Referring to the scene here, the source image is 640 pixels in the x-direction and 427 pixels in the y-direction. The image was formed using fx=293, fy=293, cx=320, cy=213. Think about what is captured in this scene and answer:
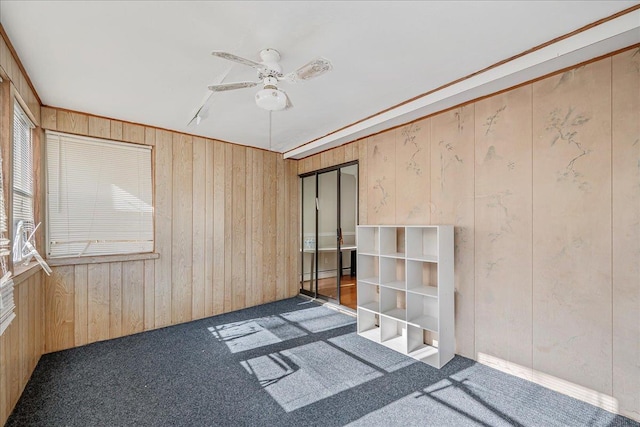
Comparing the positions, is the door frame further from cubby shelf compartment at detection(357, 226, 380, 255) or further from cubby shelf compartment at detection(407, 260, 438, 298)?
cubby shelf compartment at detection(407, 260, 438, 298)

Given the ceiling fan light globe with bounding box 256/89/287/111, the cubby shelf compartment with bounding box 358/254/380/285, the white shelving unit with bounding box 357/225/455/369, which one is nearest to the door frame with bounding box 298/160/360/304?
the cubby shelf compartment with bounding box 358/254/380/285

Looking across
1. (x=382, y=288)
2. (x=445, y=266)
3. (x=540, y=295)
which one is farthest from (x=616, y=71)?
(x=382, y=288)

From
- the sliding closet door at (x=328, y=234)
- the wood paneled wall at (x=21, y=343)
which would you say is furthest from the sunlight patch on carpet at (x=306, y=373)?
the sliding closet door at (x=328, y=234)

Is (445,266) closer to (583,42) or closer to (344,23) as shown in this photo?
(583,42)

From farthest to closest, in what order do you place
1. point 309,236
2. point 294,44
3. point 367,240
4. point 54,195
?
point 309,236, point 367,240, point 54,195, point 294,44

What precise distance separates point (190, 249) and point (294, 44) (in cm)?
290

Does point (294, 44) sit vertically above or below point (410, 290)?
Result: above

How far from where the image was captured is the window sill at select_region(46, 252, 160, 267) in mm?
2940

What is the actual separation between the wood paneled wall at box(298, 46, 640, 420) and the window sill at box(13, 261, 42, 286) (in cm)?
340

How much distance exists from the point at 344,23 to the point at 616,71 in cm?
186

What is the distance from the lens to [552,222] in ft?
7.29

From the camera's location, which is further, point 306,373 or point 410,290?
point 410,290

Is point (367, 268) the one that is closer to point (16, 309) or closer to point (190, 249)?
point (190, 249)

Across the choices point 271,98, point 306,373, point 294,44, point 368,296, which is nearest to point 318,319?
point 368,296
